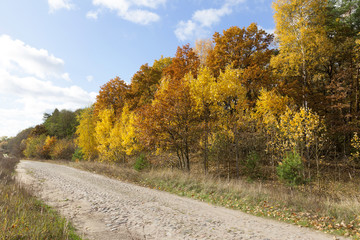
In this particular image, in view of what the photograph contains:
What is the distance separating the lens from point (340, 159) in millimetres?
19969

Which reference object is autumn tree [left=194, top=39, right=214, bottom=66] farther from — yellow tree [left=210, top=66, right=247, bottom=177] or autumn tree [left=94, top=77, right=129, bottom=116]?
yellow tree [left=210, top=66, right=247, bottom=177]

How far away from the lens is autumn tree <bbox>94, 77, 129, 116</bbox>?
3203cm

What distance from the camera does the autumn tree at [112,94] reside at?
32.0 meters

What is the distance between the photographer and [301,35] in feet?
57.0

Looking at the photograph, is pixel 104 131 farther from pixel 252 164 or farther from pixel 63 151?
pixel 63 151

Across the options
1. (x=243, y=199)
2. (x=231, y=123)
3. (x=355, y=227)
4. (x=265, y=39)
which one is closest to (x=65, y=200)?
(x=243, y=199)

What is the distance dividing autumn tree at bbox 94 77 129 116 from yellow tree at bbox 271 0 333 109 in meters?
22.6

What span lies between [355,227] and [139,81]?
30471 millimetres

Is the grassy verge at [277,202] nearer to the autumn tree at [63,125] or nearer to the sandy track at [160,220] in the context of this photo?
the sandy track at [160,220]

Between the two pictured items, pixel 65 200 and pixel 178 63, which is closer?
pixel 65 200

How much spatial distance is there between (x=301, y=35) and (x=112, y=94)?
2608 cm

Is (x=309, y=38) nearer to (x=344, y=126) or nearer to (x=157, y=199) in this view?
(x=344, y=126)

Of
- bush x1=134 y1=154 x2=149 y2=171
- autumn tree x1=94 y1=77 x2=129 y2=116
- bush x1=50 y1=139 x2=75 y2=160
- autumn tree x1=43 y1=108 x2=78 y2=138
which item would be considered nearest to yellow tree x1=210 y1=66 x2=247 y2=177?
bush x1=134 y1=154 x2=149 y2=171

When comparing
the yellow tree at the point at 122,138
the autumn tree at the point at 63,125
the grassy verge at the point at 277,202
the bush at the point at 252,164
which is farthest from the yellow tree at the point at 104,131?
the autumn tree at the point at 63,125
